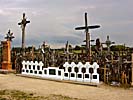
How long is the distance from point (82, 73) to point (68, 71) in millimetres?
1269

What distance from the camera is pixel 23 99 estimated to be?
1175 cm

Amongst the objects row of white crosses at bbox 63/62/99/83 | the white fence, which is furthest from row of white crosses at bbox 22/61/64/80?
row of white crosses at bbox 63/62/99/83

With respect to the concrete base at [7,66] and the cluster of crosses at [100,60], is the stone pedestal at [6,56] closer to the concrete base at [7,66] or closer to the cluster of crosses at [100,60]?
the concrete base at [7,66]

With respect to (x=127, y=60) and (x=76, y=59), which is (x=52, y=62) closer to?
(x=76, y=59)

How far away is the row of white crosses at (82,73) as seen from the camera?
1713cm

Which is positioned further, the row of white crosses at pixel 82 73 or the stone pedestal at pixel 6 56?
the stone pedestal at pixel 6 56

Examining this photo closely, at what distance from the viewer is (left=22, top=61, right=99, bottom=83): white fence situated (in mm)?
17258

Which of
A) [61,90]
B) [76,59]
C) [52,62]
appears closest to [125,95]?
[61,90]

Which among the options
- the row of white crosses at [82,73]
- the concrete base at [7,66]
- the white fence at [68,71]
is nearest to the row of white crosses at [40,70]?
the white fence at [68,71]

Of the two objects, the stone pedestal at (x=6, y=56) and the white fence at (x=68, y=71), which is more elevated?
the stone pedestal at (x=6, y=56)

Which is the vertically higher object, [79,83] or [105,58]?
[105,58]

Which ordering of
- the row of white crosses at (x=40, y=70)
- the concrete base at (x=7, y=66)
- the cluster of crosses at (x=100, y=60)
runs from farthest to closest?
the concrete base at (x=7, y=66) < the row of white crosses at (x=40, y=70) < the cluster of crosses at (x=100, y=60)

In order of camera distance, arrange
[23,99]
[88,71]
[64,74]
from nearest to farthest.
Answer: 1. [23,99]
2. [88,71]
3. [64,74]

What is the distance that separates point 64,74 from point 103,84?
301cm
